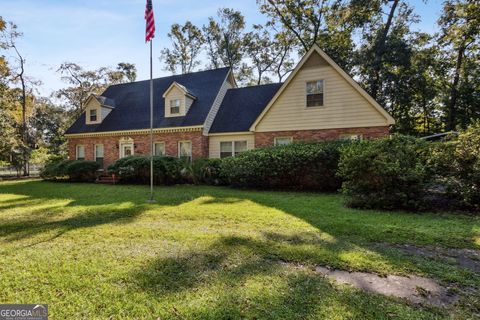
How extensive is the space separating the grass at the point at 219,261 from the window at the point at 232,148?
923cm

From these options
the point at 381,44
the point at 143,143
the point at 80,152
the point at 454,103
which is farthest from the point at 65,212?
the point at 454,103

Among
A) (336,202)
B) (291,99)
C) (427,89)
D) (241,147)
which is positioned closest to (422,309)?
(336,202)

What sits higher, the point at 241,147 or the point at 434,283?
the point at 241,147

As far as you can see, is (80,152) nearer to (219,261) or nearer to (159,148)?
(159,148)

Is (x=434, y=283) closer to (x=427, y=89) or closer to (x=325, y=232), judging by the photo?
(x=325, y=232)

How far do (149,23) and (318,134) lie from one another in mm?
9339

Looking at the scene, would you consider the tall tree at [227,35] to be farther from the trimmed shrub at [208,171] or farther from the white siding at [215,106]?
the trimmed shrub at [208,171]

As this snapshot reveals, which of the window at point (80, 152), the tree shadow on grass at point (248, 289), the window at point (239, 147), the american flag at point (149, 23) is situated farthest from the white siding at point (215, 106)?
the tree shadow on grass at point (248, 289)

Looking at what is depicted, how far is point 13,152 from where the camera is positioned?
20.8 metres

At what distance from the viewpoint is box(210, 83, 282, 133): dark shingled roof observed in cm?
1617

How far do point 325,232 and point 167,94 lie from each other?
15.7 meters

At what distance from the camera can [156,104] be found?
63.7 feet

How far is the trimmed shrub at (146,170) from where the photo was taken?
44.9 feet

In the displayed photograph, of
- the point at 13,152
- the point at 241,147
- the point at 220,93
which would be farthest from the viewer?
A: the point at 13,152
